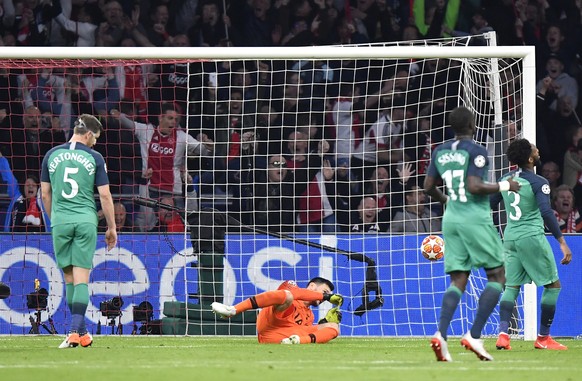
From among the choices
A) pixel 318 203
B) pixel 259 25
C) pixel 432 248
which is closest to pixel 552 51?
pixel 259 25

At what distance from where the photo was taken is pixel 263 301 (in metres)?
11.2

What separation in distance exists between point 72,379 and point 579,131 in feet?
39.5

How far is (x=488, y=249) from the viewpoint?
29.0 feet

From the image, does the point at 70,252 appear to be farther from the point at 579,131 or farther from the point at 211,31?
the point at 579,131

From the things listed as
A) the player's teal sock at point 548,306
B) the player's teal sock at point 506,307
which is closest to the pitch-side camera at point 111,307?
the player's teal sock at point 506,307

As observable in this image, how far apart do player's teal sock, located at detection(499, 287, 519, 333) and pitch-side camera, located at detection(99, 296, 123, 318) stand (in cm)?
476

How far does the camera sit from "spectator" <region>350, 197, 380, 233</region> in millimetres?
14703

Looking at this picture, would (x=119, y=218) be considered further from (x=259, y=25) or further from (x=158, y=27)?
(x=259, y=25)

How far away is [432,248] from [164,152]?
12.8 feet

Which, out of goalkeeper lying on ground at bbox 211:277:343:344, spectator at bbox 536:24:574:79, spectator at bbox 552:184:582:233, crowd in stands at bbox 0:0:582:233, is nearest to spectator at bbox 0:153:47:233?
crowd in stands at bbox 0:0:582:233

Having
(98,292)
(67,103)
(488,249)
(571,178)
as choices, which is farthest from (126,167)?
(488,249)

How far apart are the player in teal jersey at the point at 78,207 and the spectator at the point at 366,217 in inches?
189

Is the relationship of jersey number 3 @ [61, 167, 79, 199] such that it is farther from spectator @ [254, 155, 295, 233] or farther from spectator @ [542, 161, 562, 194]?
spectator @ [542, 161, 562, 194]

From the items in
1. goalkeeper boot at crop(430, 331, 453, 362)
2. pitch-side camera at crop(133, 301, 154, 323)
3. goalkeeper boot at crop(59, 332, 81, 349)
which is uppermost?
goalkeeper boot at crop(430, 331, 453, 362)
